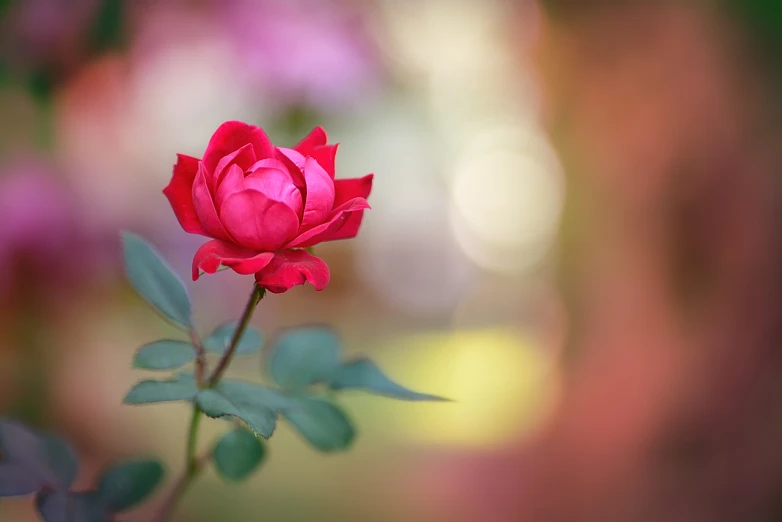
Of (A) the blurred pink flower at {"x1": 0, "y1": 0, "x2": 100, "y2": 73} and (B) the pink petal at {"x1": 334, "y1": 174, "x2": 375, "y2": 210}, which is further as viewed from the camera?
(A) the blurred pink flower at {"x1": 0, "y1": 0, "x2": 100, "y2": 73}

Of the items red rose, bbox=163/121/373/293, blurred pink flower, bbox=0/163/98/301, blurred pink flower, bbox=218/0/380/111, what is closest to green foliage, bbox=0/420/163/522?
red rose, bbox=163/121/373/293

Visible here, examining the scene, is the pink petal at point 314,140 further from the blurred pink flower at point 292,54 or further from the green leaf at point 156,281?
the blurred pink flower at point 292,54

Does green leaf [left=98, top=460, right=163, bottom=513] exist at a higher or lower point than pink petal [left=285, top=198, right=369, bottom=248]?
lower

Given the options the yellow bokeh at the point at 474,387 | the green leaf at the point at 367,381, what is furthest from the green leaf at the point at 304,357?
the yellow bokeh at the point at 474,387

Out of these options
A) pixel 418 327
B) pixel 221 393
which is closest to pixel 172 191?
pixel 221 393

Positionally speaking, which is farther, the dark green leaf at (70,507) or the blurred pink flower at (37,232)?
the blurred pink flower at (37,232)

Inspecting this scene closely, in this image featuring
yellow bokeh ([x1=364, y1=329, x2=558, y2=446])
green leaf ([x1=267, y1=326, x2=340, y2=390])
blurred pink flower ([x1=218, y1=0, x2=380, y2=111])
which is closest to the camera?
green leaf ([x1=267, y1=326, x2=340, y2=390])

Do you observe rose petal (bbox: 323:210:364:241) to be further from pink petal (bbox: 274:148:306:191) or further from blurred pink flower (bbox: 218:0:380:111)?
blurred pink flower (bbox: 218:0:380:111)
